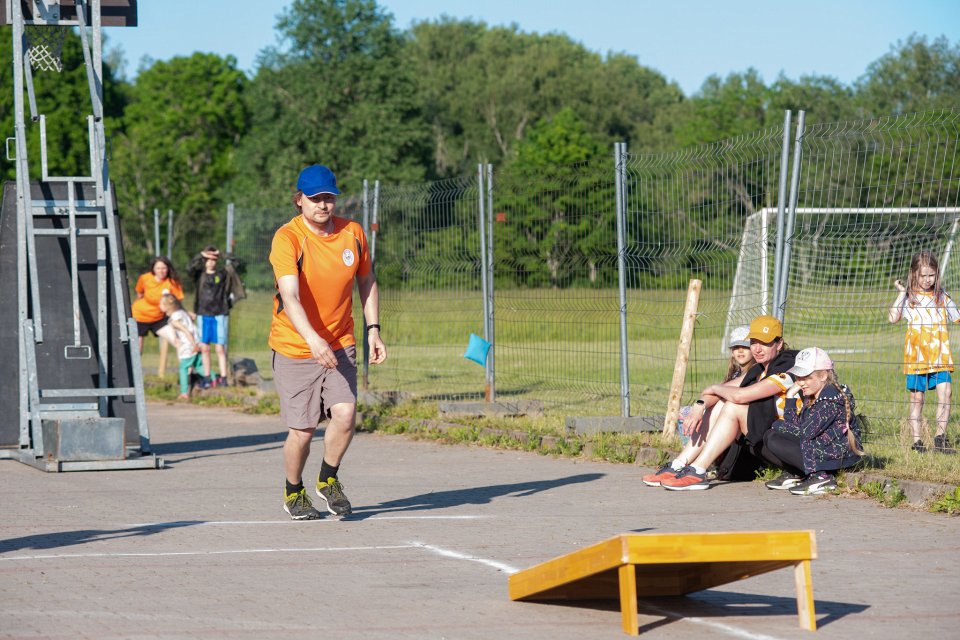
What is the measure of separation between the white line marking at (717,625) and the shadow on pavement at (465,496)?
314 cm

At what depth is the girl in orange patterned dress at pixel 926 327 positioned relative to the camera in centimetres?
1124

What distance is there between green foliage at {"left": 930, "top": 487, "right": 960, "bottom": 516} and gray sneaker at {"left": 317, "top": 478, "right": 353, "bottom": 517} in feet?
12.1

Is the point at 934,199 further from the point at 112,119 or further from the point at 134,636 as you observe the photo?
the point at 112,119

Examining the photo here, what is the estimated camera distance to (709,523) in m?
8.14

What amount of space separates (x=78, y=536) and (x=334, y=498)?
1.57 metres

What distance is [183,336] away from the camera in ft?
58.7

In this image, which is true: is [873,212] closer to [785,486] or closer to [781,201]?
[781,201]

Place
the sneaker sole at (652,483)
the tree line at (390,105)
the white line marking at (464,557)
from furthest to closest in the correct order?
the tree line at (390,105), the sneaker sole at (652,483), the white line marking at (464,557)

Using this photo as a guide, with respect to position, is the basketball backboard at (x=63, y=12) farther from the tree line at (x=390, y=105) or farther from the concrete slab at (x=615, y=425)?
the tree line at (x=390, y=105)

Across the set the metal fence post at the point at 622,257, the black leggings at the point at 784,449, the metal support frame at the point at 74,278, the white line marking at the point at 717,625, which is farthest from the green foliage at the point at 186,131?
the white line marking at the point at 717,625

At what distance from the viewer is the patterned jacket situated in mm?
9117

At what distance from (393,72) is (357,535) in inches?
2401

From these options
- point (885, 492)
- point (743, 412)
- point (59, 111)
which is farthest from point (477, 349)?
point (59, 111)

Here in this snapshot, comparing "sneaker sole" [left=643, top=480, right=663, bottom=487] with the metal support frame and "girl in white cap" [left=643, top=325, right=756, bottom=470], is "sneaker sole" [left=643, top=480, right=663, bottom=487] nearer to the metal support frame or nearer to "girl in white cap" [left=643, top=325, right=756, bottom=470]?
"girl in white cap" [left=643, top=325, right=756, bottom=470]
